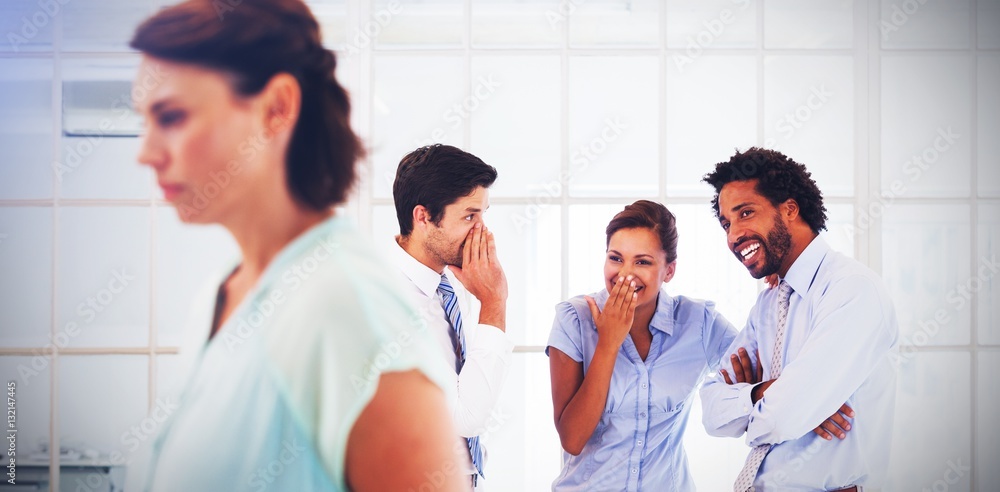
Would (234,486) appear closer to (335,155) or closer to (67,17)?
(335,155)

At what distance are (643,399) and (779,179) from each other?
0.78 metres

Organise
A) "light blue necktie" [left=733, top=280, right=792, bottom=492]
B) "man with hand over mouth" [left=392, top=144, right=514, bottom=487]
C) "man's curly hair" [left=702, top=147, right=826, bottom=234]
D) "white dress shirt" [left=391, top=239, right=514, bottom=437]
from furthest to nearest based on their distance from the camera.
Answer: "man's curly hair" [left=702, top=147, right=826, bottom=234] < "light blue necktie" [left=733, top=280, right=792, bottom=492] < "man with hand over mouth" [left=392, top=144, right=514, bottom=487] < "white dress shirt" [left=391, top=239, right=514, bottom=437]

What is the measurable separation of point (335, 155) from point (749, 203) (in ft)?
4.54

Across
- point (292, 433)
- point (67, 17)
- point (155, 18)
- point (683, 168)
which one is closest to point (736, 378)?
point (683, 168)

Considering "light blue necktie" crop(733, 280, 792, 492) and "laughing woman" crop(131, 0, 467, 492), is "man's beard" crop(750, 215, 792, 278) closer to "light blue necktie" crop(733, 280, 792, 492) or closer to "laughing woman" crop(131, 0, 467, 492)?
"light blue necktie" crop(733, 280, 792, 492)

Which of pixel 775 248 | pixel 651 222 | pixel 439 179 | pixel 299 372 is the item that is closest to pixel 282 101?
pixel 299 372

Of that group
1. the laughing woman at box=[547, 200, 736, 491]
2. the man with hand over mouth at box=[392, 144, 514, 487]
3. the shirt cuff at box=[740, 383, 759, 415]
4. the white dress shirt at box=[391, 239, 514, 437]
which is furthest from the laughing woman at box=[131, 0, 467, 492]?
the shirt cuff at box=[740, 383, 759, 415]

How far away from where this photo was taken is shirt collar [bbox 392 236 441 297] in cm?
196

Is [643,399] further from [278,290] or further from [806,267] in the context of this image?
[278,290]

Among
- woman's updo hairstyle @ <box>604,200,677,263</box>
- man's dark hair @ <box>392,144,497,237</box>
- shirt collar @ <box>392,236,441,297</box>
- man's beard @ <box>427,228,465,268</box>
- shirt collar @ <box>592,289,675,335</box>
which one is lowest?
shirt collar @ <box>592,289,675,335</box>

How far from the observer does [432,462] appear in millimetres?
1147

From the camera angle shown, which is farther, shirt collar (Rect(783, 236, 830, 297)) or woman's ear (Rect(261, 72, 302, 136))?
shirt collar (Rect(783, 236, 830, 297))

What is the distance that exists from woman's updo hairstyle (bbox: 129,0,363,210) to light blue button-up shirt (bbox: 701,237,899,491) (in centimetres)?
132

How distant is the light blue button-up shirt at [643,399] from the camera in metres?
2.17
